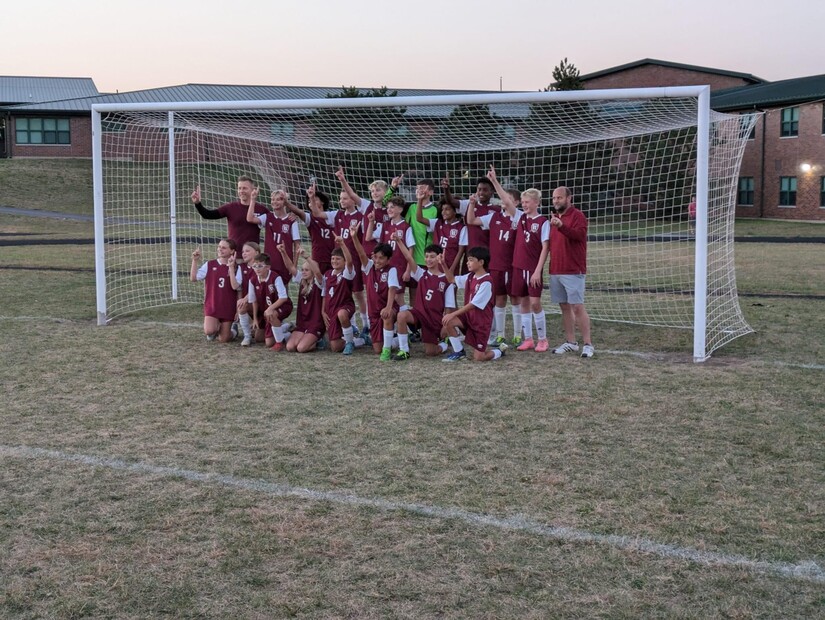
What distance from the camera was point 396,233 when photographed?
821cm

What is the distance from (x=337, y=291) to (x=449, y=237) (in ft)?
4.15

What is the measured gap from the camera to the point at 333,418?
18.9 feet

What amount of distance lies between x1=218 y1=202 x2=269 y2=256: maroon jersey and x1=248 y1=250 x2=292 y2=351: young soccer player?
0.68 m

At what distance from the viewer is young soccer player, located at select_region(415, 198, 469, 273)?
28.0 ft

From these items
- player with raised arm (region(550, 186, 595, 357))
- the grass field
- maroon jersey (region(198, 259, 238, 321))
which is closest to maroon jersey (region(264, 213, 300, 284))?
maroon jersey (region(198, 259, 238, 321))

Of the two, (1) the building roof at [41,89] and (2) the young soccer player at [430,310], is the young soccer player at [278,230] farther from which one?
(1) the building roof at [41,89]

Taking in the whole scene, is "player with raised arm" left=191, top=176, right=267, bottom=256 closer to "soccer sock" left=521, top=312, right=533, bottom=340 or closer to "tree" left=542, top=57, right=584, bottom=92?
"soccer sock" left=521, top=312, right=533, bottom=340

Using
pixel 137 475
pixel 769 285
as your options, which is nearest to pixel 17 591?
pixel 137 475

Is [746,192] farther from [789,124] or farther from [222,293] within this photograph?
[222,293]

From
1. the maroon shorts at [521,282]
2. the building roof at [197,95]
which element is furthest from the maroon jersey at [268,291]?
the building roof at [197,95]

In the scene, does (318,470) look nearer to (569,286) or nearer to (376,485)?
(376,485)

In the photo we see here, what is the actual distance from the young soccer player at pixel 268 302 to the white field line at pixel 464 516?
3.41m

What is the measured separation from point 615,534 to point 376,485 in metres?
1.24

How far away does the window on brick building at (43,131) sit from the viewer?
4912 centimetres
